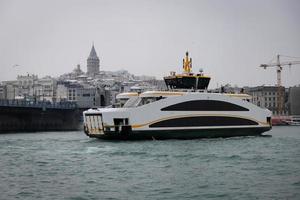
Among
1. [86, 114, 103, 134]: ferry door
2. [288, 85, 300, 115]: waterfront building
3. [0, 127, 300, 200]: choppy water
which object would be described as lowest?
[0, 127, 300, 200]: choppy water

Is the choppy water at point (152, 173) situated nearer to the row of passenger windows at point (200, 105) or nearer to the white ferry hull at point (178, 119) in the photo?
the white ferry hull at point (178, 119)

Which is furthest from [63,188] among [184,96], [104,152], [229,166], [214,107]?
[214,107]

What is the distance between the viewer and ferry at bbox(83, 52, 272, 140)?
141 ft

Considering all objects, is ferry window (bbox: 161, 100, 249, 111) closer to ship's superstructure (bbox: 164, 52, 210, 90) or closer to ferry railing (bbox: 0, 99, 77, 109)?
ship's superstructure (bbox: 164, 52, 210, 90)

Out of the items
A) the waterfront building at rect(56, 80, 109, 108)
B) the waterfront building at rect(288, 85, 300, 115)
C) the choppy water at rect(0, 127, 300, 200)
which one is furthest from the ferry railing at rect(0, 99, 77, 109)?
the waterfront building at rect(288, 85, 300, 115)

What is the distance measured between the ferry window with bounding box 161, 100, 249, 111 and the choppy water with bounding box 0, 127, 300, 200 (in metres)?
8.86

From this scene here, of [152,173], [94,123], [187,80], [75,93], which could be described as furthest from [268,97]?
[152,173]

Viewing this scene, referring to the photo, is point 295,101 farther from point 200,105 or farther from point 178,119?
point 178,119

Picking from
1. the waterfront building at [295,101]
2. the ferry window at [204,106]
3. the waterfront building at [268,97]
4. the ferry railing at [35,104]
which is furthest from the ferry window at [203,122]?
the waterfront building at [268,97]

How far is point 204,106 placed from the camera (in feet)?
154

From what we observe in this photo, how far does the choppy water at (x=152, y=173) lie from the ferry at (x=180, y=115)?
674 centimetres

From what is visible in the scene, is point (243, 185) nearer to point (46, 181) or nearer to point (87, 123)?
point (46, 181)

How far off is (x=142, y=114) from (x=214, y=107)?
803 cm

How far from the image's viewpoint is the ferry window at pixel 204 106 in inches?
1772
